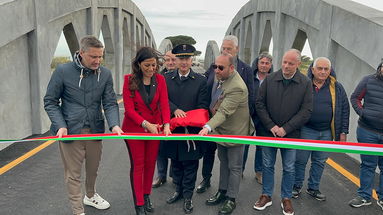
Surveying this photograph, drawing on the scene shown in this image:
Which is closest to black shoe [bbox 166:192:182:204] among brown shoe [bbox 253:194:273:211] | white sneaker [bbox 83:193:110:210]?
white sneaker [bbox 83:193:110:210]

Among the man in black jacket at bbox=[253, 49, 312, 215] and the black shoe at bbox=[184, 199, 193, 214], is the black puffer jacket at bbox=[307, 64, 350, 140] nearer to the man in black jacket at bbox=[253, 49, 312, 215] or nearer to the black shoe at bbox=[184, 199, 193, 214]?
the man in black jacket at bbox=[253, 49, 312, 215]

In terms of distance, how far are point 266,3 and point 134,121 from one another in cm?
1316

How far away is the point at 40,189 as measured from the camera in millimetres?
4434

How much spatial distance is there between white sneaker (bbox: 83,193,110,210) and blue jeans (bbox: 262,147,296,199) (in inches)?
80.7

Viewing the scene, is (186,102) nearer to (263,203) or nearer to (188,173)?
(188,173)

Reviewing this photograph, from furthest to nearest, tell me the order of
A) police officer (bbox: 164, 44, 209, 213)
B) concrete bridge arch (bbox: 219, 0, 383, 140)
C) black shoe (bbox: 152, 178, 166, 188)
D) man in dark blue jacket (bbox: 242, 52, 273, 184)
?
concrete bridge arch (bbox: 219, 0, 383, 140), man in dark blue jacket (bbox: 242, 52, 273, 184), black shoe (bbox: 152, 178, 166, 188), police officer (bbox: 164, 44, 209, 213)

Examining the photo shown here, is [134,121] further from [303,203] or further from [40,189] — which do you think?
[303,203]

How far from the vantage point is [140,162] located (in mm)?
3596

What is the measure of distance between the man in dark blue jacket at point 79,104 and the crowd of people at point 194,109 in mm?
10

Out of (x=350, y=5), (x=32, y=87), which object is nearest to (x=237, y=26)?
(x=350, y=5)

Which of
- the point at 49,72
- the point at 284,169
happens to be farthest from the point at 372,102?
the point at 49,72

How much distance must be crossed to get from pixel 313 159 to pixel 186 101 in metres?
1.97

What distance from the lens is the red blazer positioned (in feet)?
11.5

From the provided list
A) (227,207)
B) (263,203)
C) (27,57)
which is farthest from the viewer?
(27,57)
